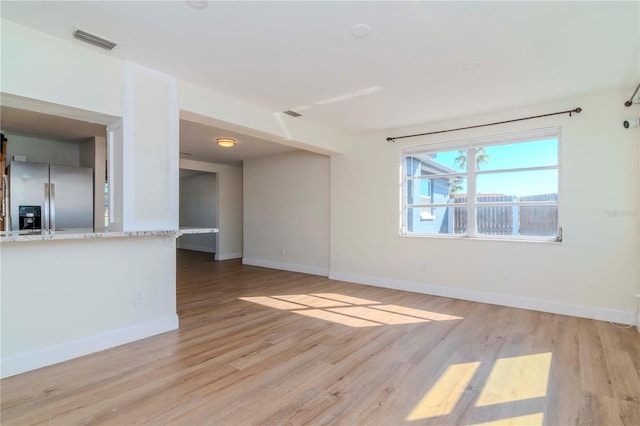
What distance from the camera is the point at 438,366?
250cm

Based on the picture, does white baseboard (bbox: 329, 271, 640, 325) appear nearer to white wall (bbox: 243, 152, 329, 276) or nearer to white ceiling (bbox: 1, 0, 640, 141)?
white wall (bbox: 243, 152, 329, 276)

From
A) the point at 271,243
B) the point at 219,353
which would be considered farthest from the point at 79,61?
the point at 271,243

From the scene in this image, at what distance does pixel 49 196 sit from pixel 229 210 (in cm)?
389

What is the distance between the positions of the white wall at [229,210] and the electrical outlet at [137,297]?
17.1ft

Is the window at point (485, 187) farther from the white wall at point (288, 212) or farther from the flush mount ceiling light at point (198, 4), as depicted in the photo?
the flush mount ceiling light at point (198, 4)

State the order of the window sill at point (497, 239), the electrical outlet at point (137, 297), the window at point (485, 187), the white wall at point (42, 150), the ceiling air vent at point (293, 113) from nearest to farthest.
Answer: the electrical outlet at point (137, 297) → the window sill at point (497, 239) → the window at point (485, 187) → the ceiling air vent at point (293, 113) → the white wall at point (42, 150)

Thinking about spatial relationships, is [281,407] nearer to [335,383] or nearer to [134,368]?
[335,383]

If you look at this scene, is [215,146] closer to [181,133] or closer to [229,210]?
[181,133]

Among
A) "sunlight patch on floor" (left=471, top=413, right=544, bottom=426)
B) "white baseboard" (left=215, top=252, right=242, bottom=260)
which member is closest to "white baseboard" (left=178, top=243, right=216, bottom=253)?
"white baseboard" (left=215, top=252, right=242, bottom=260)

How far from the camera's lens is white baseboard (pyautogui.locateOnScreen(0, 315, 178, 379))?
233 cm

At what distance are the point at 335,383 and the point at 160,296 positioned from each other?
194 cm

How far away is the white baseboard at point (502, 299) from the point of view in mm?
3528

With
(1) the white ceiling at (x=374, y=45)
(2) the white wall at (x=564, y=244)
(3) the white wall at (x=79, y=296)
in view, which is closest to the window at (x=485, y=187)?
(2) the white wall at (x=564, y=244)

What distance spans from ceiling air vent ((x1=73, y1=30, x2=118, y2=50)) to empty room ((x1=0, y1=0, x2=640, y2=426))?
0.02m
